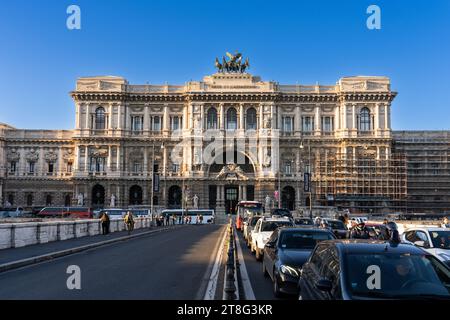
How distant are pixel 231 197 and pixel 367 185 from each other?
20.5 m

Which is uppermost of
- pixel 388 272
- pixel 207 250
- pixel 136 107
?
pixel 136 107

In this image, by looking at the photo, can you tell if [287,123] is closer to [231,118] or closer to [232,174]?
[231,118]

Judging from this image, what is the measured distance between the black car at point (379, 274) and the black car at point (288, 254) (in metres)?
3.14

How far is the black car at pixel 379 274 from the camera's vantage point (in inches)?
266

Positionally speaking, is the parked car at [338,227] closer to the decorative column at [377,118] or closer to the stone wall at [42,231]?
the stone wall at [42,231]

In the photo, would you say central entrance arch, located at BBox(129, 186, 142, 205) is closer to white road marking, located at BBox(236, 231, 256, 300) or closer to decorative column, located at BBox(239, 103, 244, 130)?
decorative column, located at BBox(239, 103, 244, 130)

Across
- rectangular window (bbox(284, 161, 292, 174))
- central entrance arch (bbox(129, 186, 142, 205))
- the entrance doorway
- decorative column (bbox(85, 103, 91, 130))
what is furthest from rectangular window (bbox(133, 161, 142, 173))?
rectangular window (bbox(284, 161, 292, 174))

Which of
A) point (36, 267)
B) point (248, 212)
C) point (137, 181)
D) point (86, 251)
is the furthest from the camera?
point (137, 181)

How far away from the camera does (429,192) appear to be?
7525 cm

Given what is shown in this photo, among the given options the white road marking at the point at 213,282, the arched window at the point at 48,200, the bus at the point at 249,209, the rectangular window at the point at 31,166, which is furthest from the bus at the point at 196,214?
the white road marking at the point at 213,282
